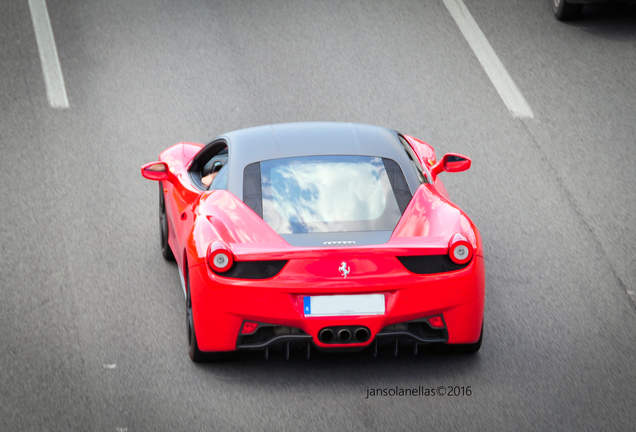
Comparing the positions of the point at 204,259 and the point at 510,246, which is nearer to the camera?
the point at 204,259

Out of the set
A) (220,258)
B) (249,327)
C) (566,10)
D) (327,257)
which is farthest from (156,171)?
A: (566,10)

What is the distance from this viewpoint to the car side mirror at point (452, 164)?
20.3 ft

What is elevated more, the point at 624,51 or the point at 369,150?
the point at 369,150

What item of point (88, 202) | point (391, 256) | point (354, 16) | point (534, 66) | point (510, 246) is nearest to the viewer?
point (391, 256)

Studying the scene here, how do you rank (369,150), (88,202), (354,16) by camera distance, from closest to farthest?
(369,150), (88,202), (354,16)

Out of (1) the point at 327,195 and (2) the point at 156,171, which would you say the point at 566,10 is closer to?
(2) the point at 156,171

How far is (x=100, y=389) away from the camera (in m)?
4.96

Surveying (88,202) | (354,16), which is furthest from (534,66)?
(88,202)

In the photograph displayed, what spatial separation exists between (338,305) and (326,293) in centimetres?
10

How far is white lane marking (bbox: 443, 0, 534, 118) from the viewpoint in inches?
402

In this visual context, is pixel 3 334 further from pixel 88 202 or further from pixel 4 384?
pixel 88 202

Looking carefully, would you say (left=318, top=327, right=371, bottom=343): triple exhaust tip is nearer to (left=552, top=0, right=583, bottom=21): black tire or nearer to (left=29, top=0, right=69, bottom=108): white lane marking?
(left=29, top=0, right=69, bottom=108): white lane marking

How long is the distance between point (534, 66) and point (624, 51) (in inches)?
53.4

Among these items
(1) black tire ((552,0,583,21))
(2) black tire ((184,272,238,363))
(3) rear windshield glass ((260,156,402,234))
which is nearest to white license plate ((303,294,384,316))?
(3) rear windshield glass ((260,156,402,234))
